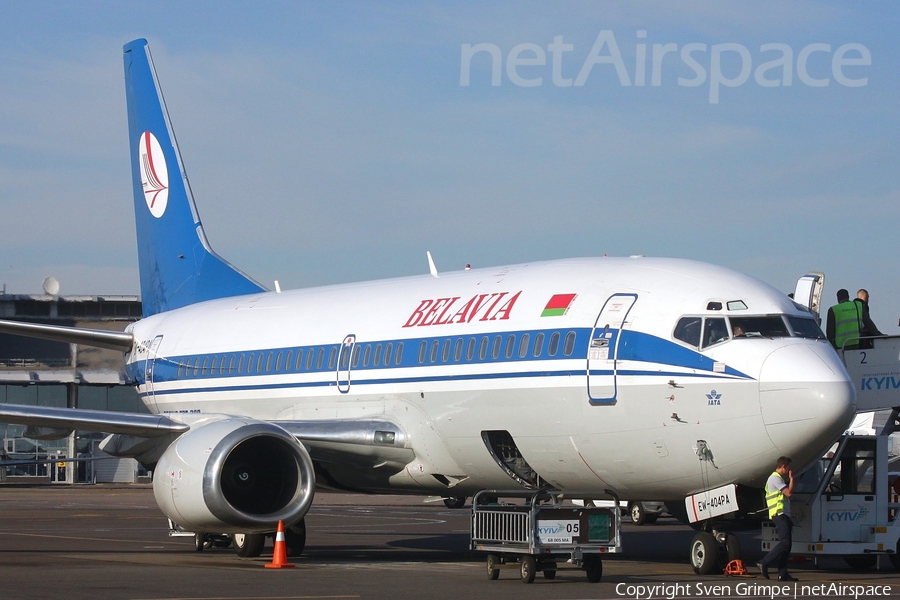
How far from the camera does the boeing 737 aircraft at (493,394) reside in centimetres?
1527

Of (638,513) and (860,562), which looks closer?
(860,562)

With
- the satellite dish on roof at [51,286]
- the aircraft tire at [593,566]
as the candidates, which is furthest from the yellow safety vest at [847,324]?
the satellite dish on roof at [51,286]

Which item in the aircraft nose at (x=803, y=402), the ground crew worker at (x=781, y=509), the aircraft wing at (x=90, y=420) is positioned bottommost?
the ground crew worker at (x=781, y=509)

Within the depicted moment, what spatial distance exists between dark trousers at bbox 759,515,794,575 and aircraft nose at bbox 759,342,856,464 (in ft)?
2.57

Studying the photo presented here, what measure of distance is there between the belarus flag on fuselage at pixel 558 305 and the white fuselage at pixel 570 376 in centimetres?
2

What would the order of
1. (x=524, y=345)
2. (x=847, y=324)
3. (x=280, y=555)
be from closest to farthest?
1. (x=524, y=345)
2. (x=280, y=555)
3. (x=847, y=324)

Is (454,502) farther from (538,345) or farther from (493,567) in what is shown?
(493,567)

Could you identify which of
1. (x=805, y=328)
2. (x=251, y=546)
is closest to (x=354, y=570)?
(x=251, y=546)

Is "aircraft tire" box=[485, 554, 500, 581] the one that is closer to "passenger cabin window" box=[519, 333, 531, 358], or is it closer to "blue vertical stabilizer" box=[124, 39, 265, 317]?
"passenger cabin window" box=[519, 333, 531, 358]

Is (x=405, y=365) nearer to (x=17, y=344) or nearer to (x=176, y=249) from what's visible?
(x=176, y=249)

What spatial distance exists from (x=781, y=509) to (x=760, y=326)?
219 cm

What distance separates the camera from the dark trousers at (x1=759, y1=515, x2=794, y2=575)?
15250 millimetres

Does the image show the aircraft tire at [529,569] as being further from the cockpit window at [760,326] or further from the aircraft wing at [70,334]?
the aircraft wing at [70,334]

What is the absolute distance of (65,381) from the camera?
5512 centimetres
